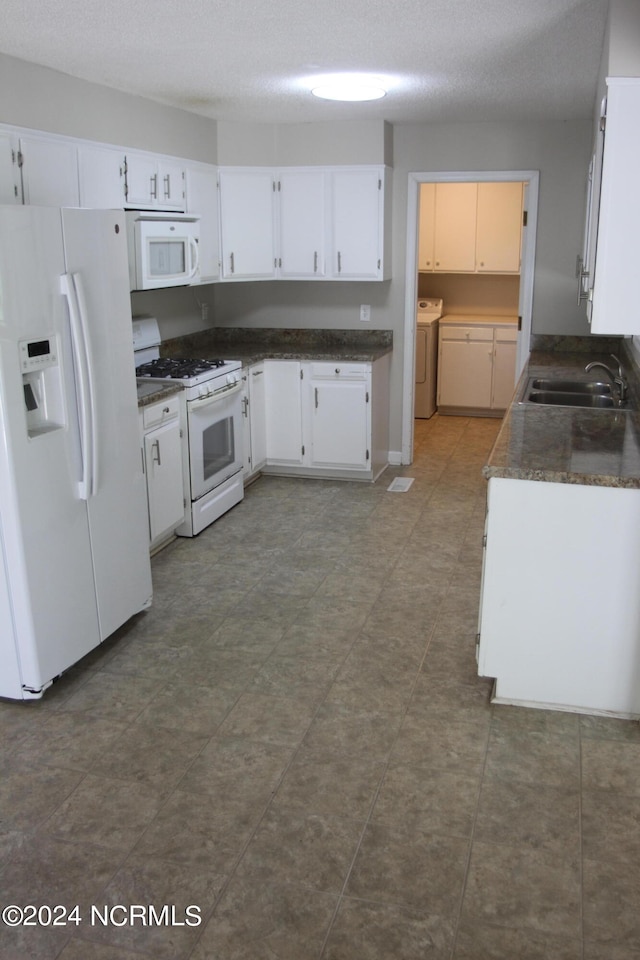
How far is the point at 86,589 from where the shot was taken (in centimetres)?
329

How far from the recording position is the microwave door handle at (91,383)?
10.0ft

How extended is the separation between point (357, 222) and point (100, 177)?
2.00 meters

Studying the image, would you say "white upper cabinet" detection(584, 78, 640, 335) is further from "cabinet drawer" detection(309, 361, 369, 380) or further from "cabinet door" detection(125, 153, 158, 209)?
"cabinet drawer" detection(309, 361, 369, 380)

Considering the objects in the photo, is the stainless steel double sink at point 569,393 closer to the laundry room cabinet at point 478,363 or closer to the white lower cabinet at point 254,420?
the white lower cabinet at point 254,420

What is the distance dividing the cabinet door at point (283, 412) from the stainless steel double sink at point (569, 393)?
1.75 m

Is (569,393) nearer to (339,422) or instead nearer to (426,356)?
(339,422)

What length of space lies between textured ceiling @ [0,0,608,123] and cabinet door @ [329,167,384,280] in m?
0.77

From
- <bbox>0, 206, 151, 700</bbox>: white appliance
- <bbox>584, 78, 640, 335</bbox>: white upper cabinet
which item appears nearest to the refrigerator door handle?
<bbox>0, 206, 151, 700</bbox>: white appliance

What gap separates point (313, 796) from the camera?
2.55 m

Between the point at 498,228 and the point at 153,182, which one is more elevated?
the point at 153,182

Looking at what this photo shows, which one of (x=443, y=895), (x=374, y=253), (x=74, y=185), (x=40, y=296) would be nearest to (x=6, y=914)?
(x=443, y=895)

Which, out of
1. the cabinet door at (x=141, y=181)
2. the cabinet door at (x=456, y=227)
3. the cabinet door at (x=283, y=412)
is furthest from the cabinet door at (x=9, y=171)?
the cabinet door at (x=456, y=227)

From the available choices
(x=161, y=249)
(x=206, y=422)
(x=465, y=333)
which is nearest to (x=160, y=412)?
(x=206, y=422)

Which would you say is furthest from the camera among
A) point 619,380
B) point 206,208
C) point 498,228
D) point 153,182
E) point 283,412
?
point 498,228
